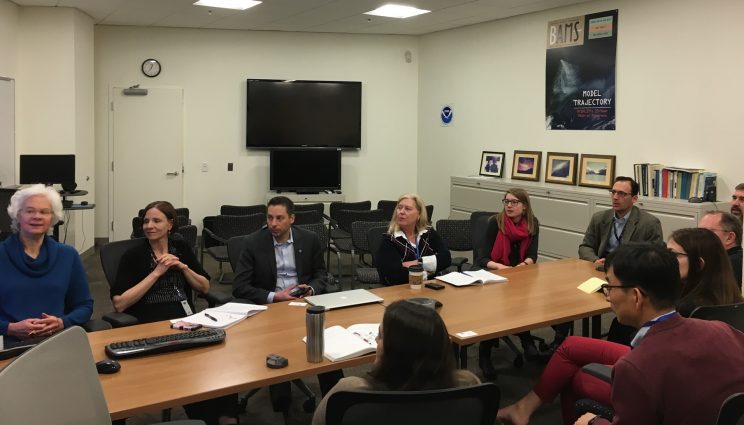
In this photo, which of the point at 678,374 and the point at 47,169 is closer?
the point at 678,374

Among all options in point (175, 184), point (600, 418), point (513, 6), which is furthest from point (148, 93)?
point (600, 418)

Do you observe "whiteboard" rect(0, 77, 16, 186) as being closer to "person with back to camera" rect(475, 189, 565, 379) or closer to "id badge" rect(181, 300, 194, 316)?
"id badge" rect(181, 300, 194, 316)

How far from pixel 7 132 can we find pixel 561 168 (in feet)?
20.8

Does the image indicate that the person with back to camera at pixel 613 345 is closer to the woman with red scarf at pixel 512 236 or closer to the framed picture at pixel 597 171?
the woman with red scarf at pixel 512 236

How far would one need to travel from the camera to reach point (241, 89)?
30.4 ft

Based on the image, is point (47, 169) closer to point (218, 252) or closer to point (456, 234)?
point (218, 252)

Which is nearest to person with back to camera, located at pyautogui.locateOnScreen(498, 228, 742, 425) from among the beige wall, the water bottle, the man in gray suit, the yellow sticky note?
the yellow sticky note

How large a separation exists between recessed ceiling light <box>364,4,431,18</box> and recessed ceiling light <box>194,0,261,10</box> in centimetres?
143

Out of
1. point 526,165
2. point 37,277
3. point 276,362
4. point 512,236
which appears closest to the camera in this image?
point 276,362

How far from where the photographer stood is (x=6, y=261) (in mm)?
3078

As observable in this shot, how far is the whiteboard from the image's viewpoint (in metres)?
7.14

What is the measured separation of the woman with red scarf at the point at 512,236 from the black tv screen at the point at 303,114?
16.3ft

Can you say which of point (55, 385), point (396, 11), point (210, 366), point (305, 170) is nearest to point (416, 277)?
point (210, 366)

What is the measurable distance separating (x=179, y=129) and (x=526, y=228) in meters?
5.88
